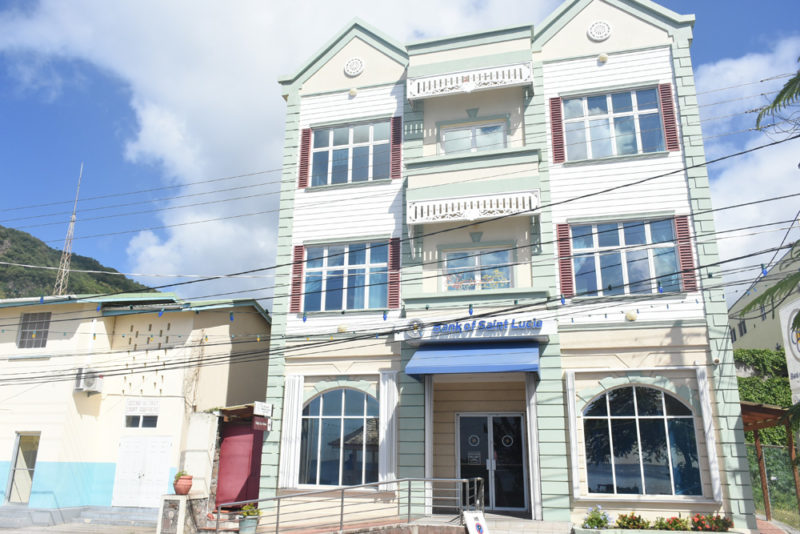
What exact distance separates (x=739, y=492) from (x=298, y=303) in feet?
37.9

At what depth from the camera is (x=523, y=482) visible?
594 inches

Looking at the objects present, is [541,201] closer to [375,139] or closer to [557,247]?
[557,247]

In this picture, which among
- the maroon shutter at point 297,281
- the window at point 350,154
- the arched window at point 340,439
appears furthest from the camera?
the window at point 350,154

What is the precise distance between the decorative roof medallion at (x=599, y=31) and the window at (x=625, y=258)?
5.34 meters

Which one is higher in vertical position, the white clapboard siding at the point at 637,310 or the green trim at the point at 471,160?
the green trim at the point at 471,160

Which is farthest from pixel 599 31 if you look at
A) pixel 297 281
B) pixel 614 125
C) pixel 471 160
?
pixel 297 281

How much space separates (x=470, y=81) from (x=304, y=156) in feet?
17.8

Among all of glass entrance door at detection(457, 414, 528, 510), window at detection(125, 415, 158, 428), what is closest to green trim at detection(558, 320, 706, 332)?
glass entrance door at detection(457, 414, 528, 510)

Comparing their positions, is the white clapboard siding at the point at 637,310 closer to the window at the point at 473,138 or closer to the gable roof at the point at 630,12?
the window at the point at 473,138

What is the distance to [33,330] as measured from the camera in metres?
20.7

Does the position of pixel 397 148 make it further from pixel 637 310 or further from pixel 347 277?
pixel 637 310

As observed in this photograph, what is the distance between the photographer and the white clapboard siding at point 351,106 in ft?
58.6

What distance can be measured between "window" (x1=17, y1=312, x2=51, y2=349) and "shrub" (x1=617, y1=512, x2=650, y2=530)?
1864 cm

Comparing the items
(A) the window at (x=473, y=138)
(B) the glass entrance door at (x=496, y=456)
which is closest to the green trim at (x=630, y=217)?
(A) the window at (x=473, y=138)
